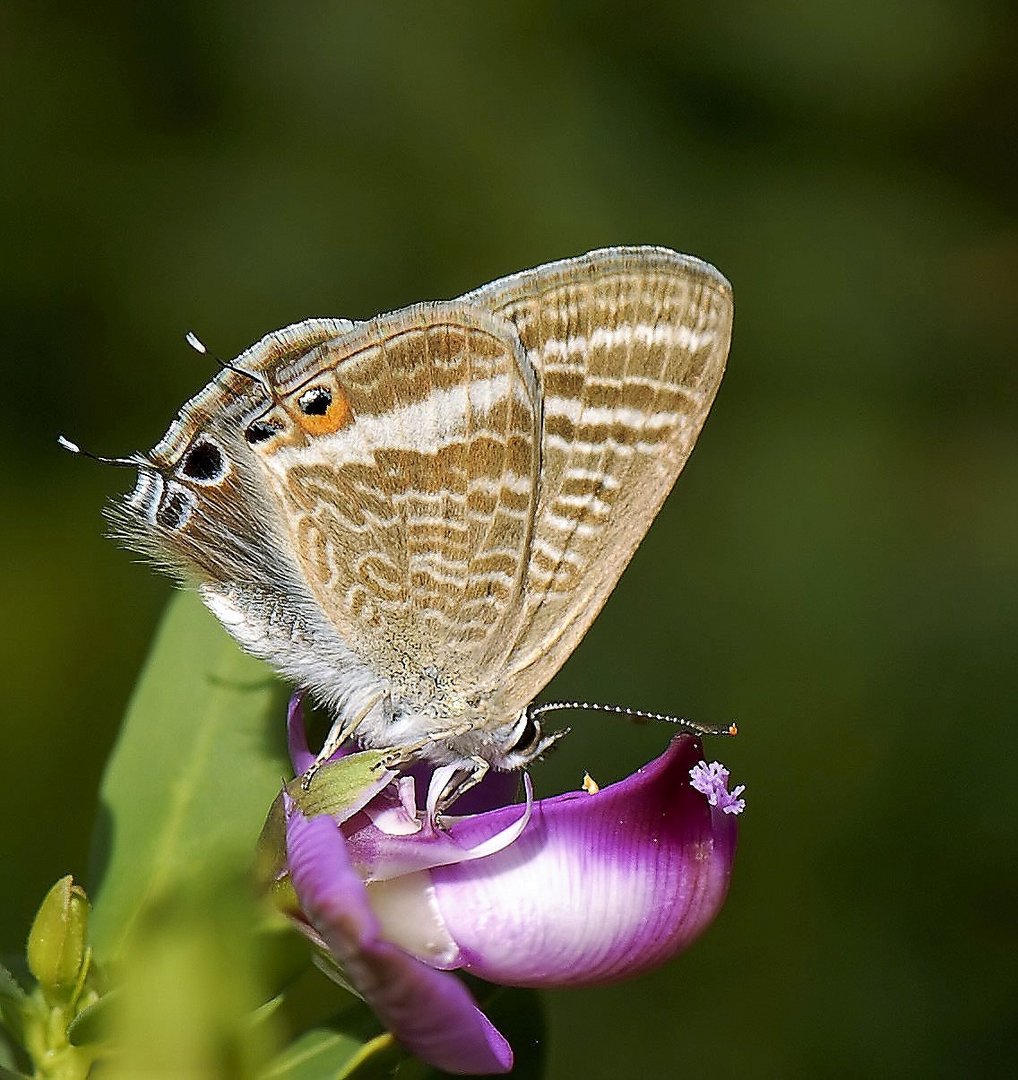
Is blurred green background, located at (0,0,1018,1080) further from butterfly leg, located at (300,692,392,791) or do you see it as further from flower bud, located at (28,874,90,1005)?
flower bud, located at (28,874,90,1005)

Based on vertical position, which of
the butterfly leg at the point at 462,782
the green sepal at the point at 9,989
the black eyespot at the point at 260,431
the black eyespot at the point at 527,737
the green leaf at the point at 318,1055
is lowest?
the green sepal at the point at 9,989

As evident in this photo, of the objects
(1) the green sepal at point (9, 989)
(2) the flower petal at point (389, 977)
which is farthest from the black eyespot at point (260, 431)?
(1) the green sepal at point (9, 989)

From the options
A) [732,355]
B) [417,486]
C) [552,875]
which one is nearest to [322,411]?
[417,486]

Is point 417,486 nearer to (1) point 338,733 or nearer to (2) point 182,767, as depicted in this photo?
(1) point 338,733

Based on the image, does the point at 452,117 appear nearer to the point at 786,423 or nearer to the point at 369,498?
the point at 786,423

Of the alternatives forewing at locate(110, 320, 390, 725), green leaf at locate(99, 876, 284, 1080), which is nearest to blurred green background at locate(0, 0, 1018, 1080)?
forewing at locate(110, 320, 390, 725)

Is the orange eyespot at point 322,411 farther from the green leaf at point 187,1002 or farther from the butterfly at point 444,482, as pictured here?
the green leaf at point 187,1002

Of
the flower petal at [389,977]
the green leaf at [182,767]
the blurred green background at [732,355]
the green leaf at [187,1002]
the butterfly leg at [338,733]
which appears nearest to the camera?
the green leaf at [187,1002]
